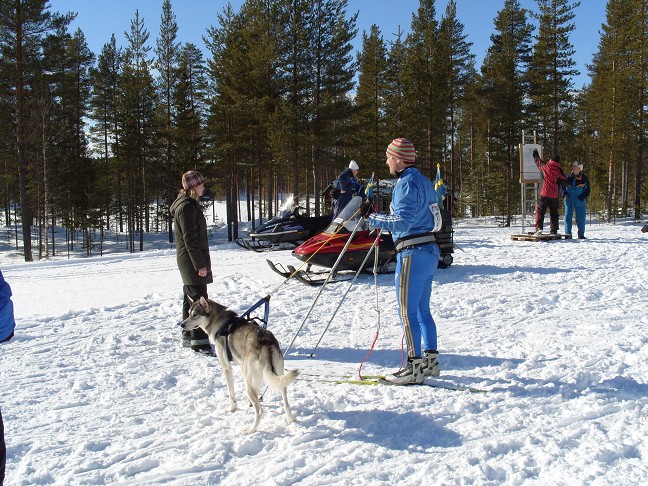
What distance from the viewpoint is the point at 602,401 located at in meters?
3.64

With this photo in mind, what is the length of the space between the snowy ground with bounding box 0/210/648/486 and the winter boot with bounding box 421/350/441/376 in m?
0.19

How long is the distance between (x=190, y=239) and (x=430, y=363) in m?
2.87

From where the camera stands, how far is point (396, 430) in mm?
3393

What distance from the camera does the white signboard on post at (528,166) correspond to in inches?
542

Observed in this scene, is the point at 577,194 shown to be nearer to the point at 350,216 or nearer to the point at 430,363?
the point at 350,216

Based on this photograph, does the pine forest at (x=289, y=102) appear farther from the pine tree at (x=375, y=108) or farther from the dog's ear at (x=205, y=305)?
the dog's ear at (x=205, y=305)

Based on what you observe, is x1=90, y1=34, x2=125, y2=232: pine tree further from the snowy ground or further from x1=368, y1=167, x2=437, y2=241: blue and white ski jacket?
x1=368, y1=167, x2=437, y2=241: blue and white ski jacket

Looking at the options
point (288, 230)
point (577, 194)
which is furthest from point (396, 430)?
point (577, 194)

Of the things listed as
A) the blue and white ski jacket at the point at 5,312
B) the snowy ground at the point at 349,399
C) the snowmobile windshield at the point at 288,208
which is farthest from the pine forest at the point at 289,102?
the blue and white ski jacket at the point at 5,312

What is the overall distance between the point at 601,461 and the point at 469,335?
278cm

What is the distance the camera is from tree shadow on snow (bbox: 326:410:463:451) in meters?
3.20

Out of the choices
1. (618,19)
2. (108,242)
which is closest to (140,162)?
(108,242)

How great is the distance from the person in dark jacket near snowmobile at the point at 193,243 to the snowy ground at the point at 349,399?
22.8 inches

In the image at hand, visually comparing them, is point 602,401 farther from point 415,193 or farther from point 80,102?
point 80,102
